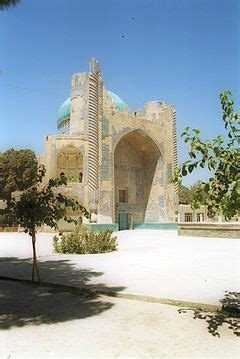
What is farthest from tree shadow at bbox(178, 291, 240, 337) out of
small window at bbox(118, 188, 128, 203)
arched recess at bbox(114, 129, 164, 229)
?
small window at bbox(118, 188, 128, 203)

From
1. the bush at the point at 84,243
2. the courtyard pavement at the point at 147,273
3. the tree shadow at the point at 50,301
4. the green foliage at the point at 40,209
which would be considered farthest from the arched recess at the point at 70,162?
the tree shadow at the point at 50,301

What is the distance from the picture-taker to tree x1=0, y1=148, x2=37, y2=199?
38406mm

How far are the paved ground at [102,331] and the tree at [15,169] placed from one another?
33.6 metres

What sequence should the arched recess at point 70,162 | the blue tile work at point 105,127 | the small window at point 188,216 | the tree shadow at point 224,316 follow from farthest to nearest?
the small window at point 188,216 < the arched recess at point 70,162 < the blue tile work at point 105,127 < the tree shadow at point 224,316

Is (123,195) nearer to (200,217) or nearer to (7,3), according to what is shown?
(200,217)

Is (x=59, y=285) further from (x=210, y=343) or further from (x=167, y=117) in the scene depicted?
(x=167, y=117)

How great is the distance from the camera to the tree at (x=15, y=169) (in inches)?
1512

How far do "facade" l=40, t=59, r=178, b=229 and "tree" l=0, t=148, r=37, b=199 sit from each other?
17.1 ft

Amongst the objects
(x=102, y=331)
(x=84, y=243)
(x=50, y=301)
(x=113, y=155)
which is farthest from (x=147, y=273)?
(x=113, y=155)

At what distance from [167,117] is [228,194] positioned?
35668mm

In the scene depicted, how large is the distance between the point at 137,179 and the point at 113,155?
6901mm

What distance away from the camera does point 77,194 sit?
95.8 ft

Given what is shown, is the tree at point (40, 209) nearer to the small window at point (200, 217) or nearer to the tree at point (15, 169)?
the tree at point (15, 169)

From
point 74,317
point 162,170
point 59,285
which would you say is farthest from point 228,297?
point 162,170
